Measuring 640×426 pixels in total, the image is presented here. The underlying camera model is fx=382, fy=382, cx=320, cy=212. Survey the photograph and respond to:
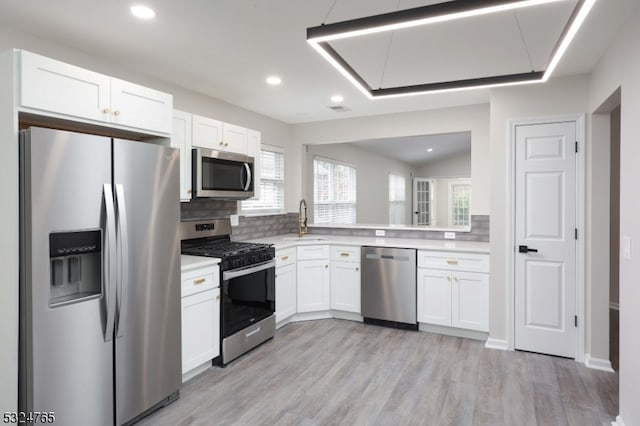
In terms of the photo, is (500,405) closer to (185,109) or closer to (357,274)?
(357,274)

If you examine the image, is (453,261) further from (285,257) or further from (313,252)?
(285,257)

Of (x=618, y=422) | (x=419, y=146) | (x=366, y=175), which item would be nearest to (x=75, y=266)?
(x=618, y=422)

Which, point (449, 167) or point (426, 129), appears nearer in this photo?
point (426, 129)

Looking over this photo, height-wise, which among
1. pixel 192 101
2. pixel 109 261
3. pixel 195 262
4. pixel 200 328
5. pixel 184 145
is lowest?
pixel 200 328

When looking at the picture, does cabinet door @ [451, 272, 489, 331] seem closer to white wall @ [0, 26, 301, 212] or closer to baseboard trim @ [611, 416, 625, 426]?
baseboard trim @ [611, 416, 625, 426]

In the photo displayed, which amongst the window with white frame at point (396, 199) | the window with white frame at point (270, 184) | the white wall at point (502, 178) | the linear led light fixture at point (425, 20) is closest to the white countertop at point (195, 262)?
the window with white frame at point (270, 184)

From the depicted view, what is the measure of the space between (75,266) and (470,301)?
3377 mm

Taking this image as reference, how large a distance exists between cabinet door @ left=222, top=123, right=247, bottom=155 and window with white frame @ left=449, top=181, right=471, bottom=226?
25.2 ft

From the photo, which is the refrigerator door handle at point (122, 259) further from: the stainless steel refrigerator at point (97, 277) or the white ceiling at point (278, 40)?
the white ceiling at point (278, 40)

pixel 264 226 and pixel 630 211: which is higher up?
Answer: pixel 630 211

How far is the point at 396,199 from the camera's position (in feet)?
31.2

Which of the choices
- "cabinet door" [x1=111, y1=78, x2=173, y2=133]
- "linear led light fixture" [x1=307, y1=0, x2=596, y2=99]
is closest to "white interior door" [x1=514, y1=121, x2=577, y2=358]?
"linear led light fixture" [x1=307, y1=0, x2=596, y2=99]

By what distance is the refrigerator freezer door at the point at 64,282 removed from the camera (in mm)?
1899

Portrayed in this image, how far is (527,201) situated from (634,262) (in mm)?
1455
